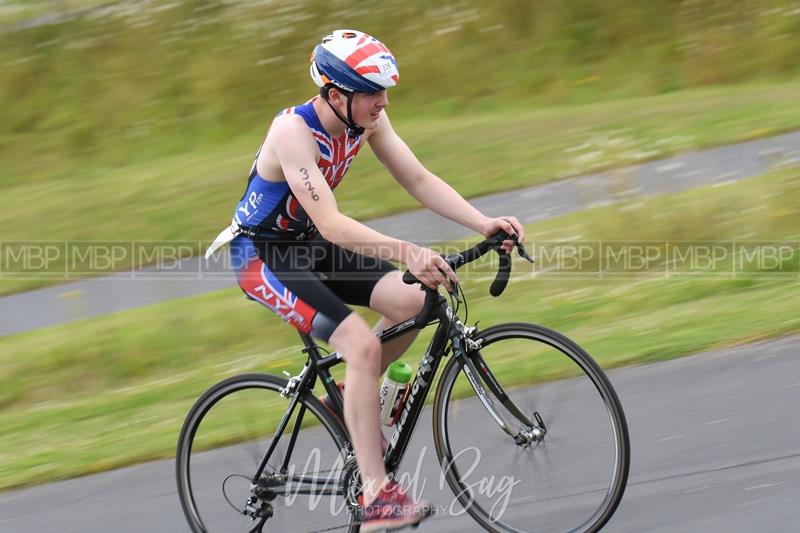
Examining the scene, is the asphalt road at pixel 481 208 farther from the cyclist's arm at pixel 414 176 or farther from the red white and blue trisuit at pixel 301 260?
the red white and blue trisuit at pixel 301 260

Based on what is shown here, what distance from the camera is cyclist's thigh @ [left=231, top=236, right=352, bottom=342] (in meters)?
4.05

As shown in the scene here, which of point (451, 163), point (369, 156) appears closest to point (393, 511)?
point (451, 163)

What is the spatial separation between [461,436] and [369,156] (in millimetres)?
9426

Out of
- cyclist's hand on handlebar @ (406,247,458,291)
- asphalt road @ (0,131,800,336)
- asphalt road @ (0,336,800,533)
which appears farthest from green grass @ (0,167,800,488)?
cyclist's hand on handlebar @ (406,247,458,291)

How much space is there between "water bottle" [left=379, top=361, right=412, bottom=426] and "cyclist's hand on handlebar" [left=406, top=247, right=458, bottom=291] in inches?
18.7

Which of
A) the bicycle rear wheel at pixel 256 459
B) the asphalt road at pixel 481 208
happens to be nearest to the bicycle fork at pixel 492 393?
the bicycle rear wheel at pixel 256 459

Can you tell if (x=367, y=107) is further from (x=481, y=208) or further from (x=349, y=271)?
(x=481, y=208)

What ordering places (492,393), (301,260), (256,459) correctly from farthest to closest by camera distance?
(256,459) < (301,260) < (492,393)

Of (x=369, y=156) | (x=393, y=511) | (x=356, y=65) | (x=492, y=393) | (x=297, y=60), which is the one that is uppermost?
(x=297, y=60)

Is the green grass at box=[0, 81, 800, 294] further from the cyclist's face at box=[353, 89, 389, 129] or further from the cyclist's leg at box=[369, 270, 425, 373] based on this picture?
the cyclist's face at box=[353, 89, 389, 129]

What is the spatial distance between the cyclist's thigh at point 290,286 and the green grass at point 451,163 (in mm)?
7003

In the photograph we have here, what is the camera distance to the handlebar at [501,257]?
3779 millimetres

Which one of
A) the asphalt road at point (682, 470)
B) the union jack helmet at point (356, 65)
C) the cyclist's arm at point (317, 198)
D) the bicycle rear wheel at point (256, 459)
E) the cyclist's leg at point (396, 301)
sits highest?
the union jack helmet at point (356, 65)

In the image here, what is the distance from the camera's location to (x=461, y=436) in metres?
4.06
